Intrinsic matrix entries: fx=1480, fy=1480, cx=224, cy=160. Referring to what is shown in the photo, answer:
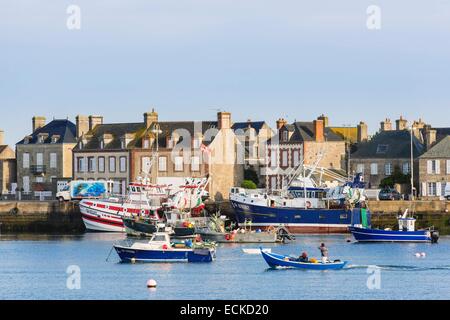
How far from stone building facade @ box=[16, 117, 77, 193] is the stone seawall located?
32.8 ft

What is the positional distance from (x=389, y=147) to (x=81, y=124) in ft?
85.4

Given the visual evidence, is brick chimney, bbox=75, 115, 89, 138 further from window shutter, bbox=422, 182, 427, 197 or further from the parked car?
window shutter, bbox=422, 182, 427, 197

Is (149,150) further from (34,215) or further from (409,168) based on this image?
(409,168)

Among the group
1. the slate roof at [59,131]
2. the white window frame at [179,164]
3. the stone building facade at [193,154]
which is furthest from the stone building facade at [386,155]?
the slate roof at [59,131]

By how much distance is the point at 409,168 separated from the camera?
118 metres

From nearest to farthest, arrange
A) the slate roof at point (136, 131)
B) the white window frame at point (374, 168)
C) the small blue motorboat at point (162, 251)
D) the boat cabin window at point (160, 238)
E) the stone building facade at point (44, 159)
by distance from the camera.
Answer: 1. the small blue motorboat at point (162, 251)
2. the boat cabin window at point (160, 238)
3. the white window frame at point (374, 168)
4. the slate roof at point (136, 131)
5. the stone building facade at point (44, 159)

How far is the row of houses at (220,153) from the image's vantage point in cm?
11744

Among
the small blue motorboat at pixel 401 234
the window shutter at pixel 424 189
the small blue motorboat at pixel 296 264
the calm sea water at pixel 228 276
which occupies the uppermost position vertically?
the window shutter at pixel 424 189

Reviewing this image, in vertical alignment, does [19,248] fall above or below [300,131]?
below

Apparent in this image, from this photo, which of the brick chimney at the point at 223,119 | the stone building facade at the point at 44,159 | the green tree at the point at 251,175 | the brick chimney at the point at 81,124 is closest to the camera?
the brick chimney at the point at 223,119

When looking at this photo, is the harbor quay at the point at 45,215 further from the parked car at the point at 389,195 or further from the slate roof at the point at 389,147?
the slate roof at the point at 389,147
